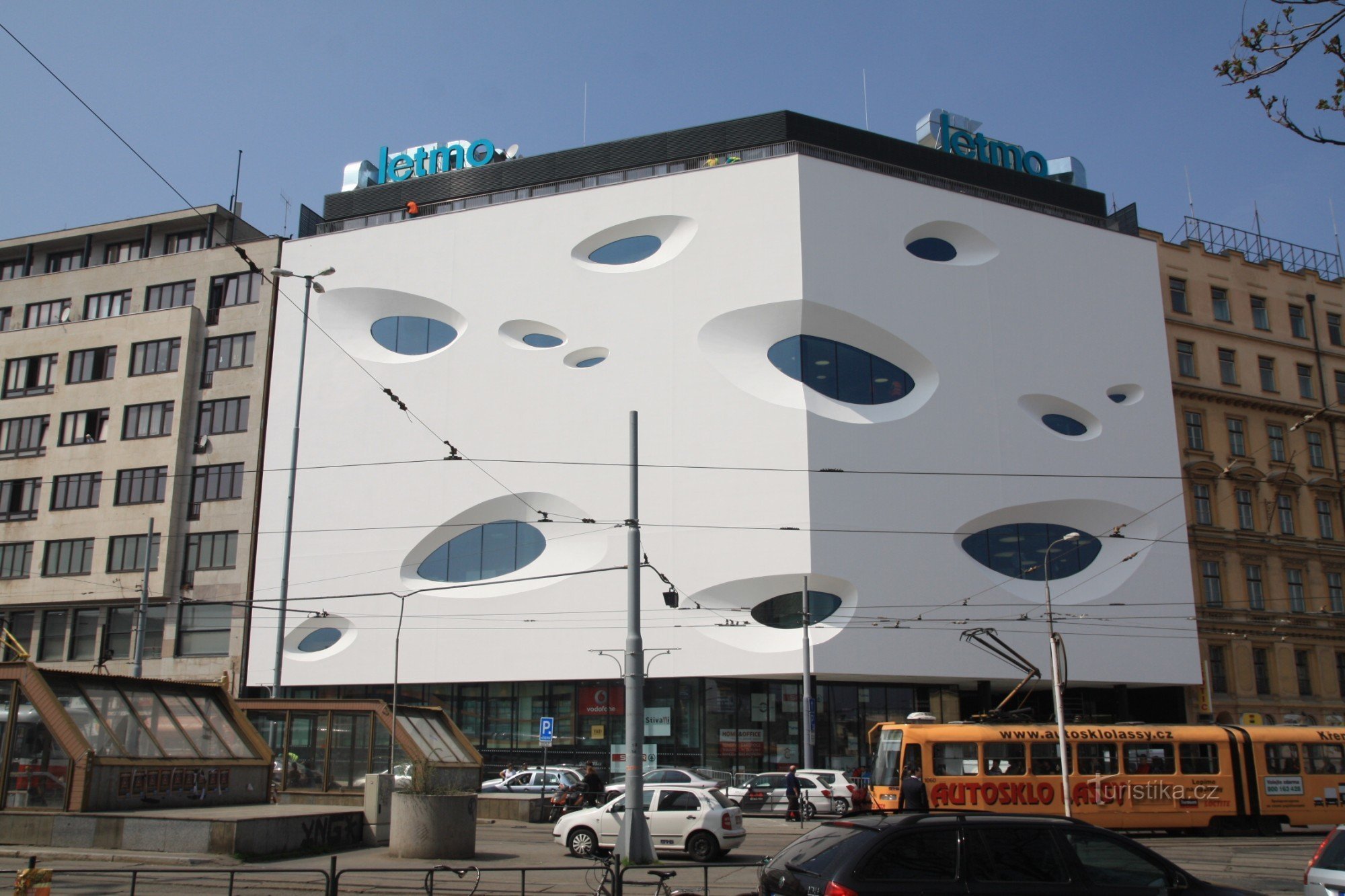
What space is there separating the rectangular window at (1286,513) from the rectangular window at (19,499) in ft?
175

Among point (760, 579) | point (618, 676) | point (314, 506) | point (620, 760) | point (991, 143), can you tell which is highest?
point (991, 143)

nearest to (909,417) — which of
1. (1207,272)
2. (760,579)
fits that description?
(760,579)

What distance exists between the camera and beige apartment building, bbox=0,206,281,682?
46031 millimetres

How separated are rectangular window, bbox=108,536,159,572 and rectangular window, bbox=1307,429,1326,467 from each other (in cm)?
4894

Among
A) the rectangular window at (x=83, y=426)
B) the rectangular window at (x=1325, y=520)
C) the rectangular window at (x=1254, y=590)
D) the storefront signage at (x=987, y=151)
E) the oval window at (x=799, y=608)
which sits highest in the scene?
the storefront signage at (x=987, y=151)

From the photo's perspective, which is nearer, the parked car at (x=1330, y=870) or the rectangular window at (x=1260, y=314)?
the parked car at (x=1330, y=870)

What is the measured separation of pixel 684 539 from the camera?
3972 cm

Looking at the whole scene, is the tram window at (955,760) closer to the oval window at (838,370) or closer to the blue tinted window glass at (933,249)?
the oval window at (838,370)

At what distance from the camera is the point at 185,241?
52250mm

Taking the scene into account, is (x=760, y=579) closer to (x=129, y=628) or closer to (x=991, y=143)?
(x=991, y=143)

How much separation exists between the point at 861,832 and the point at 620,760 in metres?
29.9

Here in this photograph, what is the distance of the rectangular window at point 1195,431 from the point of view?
45.8 m

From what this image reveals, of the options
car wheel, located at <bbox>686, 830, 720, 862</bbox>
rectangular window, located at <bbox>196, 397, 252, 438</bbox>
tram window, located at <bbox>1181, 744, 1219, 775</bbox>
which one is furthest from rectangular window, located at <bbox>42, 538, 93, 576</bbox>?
tram window, located at <bbox>1181, 744, 1219, 775</bbox>

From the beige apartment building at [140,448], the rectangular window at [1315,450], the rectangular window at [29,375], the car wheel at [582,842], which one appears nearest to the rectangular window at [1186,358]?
the rectangular window at [1315,450]
